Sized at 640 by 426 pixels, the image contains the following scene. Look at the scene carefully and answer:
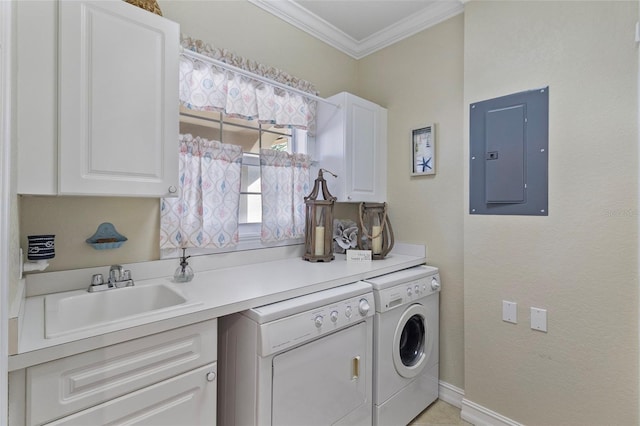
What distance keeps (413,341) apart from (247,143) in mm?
1770

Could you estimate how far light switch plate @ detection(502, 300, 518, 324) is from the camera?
71.6 inches

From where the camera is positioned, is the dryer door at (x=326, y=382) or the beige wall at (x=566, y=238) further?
the beige wall at (x=566, y=238)

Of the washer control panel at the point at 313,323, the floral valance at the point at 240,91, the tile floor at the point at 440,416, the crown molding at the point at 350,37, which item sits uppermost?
the crown molding at the point at 350,37

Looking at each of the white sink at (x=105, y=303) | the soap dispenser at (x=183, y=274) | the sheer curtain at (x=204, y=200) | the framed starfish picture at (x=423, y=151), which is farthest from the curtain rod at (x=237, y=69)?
the white sink at (x=105, y=303)

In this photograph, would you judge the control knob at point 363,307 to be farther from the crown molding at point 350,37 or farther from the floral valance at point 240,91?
the crown molding at point 350,37

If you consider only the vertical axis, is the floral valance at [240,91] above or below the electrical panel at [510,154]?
above

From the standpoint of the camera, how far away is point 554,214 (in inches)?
65.8

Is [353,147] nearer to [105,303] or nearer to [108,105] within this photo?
[108,105]

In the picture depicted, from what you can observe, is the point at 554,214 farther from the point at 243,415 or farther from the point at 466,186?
the point at 243,415

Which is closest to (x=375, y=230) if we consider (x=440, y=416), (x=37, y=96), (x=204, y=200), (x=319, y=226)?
(x=319, y=226)

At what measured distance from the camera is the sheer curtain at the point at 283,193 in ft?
6.99

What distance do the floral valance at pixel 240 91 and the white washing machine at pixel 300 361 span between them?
1.21 meters

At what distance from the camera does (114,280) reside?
1420 mm

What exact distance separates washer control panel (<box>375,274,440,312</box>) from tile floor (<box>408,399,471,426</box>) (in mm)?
796
